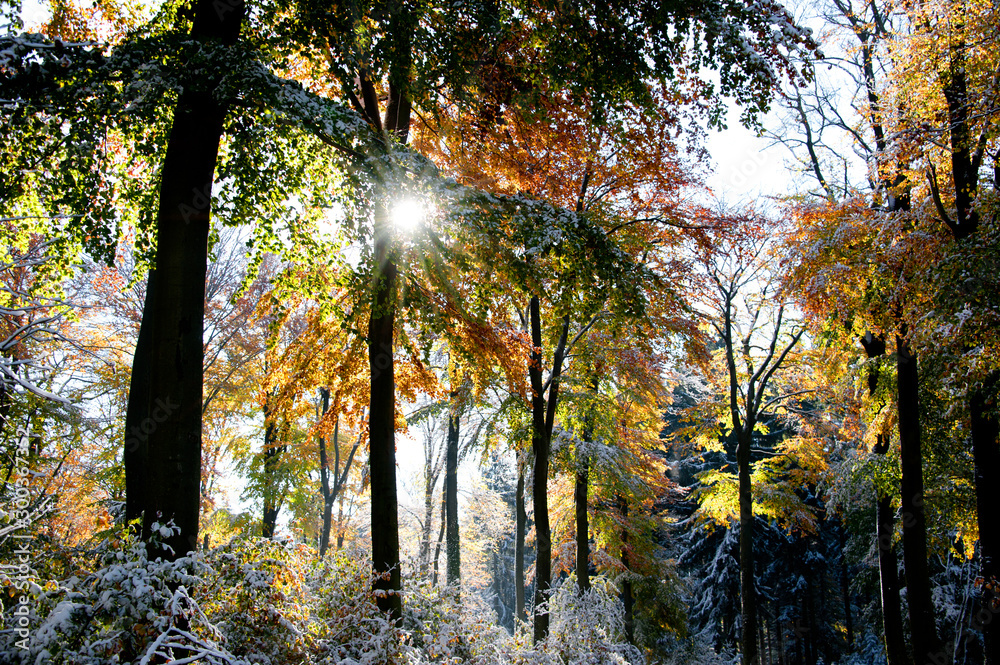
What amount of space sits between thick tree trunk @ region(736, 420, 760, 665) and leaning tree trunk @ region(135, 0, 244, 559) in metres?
11.6

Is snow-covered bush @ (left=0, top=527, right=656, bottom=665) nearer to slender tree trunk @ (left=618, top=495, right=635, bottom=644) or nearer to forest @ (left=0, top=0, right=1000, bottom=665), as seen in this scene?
forest @ (left=0, top=0, right=1000, bottom=665)

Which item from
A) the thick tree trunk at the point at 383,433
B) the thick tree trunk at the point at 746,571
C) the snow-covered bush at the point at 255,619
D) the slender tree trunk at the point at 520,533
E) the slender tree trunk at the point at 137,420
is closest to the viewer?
the snow-covered bush at the point at 255,619

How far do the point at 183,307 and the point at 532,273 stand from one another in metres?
3.58

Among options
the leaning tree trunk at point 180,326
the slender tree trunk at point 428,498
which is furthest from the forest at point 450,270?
the slender tree trunk at point 428,498

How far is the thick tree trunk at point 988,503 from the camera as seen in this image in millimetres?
7398

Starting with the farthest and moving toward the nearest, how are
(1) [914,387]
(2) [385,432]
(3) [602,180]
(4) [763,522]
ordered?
1. (4) [763,522]
2. (3) [602,180]
3. (1) [914,387]
4. (2) [385,432]

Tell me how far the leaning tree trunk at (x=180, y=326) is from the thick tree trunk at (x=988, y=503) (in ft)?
29.6

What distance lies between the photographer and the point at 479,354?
7.81m

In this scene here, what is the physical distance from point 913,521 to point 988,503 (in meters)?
1.47

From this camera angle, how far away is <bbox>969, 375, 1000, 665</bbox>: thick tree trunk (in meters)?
7.40

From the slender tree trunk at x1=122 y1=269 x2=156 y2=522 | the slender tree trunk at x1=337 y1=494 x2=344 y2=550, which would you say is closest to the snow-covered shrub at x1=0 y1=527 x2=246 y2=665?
the slender tree trunk at x1=122 y1=269 x2=156 y2=522

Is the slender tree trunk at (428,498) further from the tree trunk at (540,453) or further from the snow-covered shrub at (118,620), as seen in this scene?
the snow-covered shrub at (118,620)

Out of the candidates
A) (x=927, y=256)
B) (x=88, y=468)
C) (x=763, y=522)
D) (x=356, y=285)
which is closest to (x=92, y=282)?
(x=88, y=468)

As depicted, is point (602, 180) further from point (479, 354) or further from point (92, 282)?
point (92, 282)
